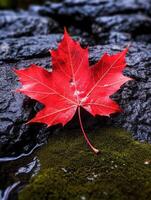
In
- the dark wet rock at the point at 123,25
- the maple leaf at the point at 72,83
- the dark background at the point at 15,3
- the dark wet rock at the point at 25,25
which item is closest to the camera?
the maple leaf at the point at 72,83

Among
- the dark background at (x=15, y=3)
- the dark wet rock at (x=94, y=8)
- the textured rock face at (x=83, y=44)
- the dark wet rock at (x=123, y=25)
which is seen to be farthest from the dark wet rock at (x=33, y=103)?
the dark background at (x=15, y=3)

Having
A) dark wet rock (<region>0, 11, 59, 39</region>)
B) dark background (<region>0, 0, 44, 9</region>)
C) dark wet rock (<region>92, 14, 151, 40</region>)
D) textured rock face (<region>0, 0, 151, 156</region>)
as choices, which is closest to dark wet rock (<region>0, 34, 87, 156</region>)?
textured rock face (<region>0, 0, 151, 156</region>)

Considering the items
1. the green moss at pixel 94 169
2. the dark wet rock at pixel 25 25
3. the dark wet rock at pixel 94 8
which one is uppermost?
the dark wet rock at pixel 94 8

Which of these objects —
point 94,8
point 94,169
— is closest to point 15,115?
point 94,169

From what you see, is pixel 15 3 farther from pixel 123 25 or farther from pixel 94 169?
pixel 94 169

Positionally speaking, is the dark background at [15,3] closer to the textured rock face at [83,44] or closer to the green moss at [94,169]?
the textured rock face at [83,44]

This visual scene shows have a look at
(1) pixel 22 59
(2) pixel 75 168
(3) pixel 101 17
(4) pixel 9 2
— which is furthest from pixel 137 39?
(4) pixel 9 2

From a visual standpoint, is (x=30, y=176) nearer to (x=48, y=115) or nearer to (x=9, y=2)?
(x=48, y=115)

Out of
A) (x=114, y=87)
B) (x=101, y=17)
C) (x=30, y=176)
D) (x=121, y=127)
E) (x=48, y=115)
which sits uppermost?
(x=101, y=17)
